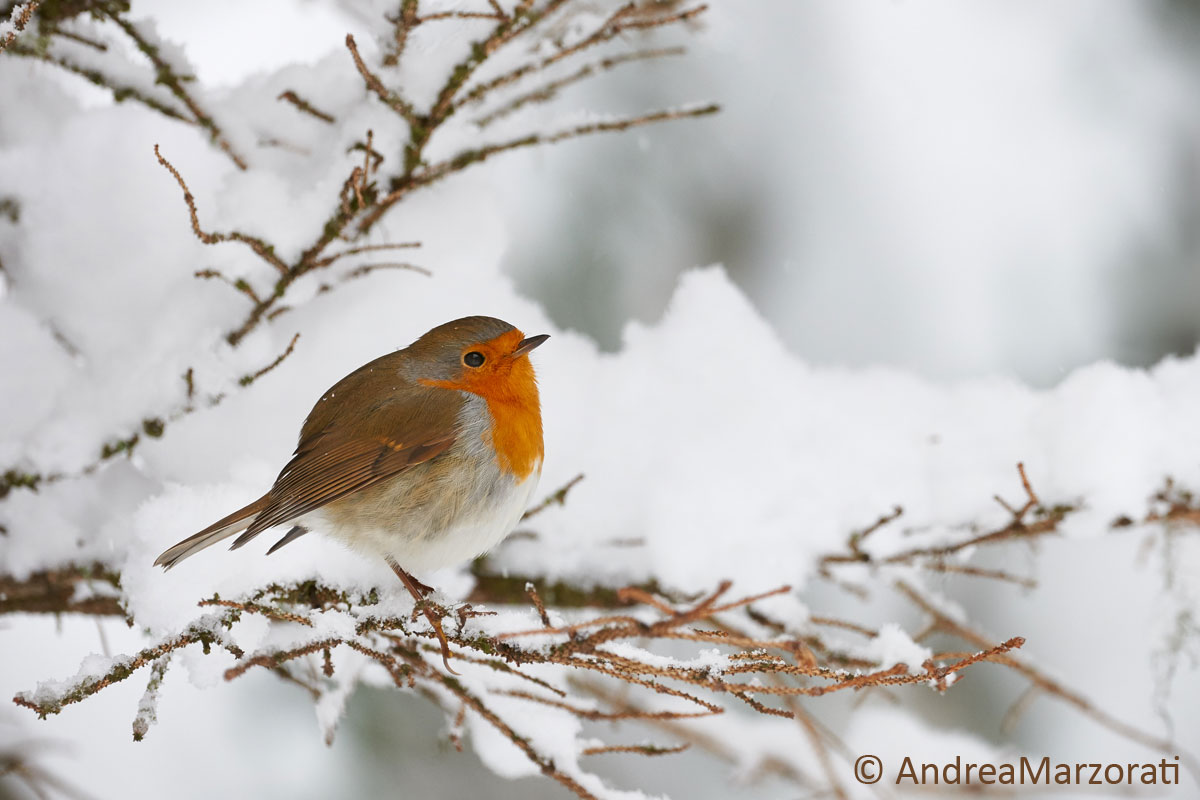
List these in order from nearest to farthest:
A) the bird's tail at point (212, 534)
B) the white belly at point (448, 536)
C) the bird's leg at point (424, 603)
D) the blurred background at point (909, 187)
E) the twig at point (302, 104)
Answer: the bird's leg at point (424, 603) < the bird's tail at point (212, 534) < the white belly at point (448, 536) < the twig at point (302, 104) < the blurred background at point (909, 187)

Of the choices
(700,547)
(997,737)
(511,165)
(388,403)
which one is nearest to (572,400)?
(700,547)

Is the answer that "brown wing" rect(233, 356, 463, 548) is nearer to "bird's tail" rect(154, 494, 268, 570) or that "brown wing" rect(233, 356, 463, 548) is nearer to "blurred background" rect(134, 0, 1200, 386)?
"bird's tail" rect(154, 494, 268, 570)

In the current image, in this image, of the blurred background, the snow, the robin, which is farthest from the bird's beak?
the blurred background

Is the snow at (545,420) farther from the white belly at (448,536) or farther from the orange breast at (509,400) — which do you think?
the orange breast at (509,400)

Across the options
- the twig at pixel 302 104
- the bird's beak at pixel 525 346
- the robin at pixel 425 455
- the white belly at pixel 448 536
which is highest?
the twig at pixel 302 104

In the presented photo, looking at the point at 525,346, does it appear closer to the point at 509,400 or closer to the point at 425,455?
the point at 509,400

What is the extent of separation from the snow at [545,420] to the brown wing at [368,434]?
7.0 inches

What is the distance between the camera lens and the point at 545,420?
2660 millimetres

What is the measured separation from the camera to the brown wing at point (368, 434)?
193 cm

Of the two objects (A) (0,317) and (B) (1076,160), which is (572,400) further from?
(B) (1076,160)

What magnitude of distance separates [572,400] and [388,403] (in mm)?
783

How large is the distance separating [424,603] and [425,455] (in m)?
0.55

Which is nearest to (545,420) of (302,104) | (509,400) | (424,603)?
(509,400)

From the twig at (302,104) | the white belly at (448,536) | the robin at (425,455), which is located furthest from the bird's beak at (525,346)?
the twig at (302,104)
